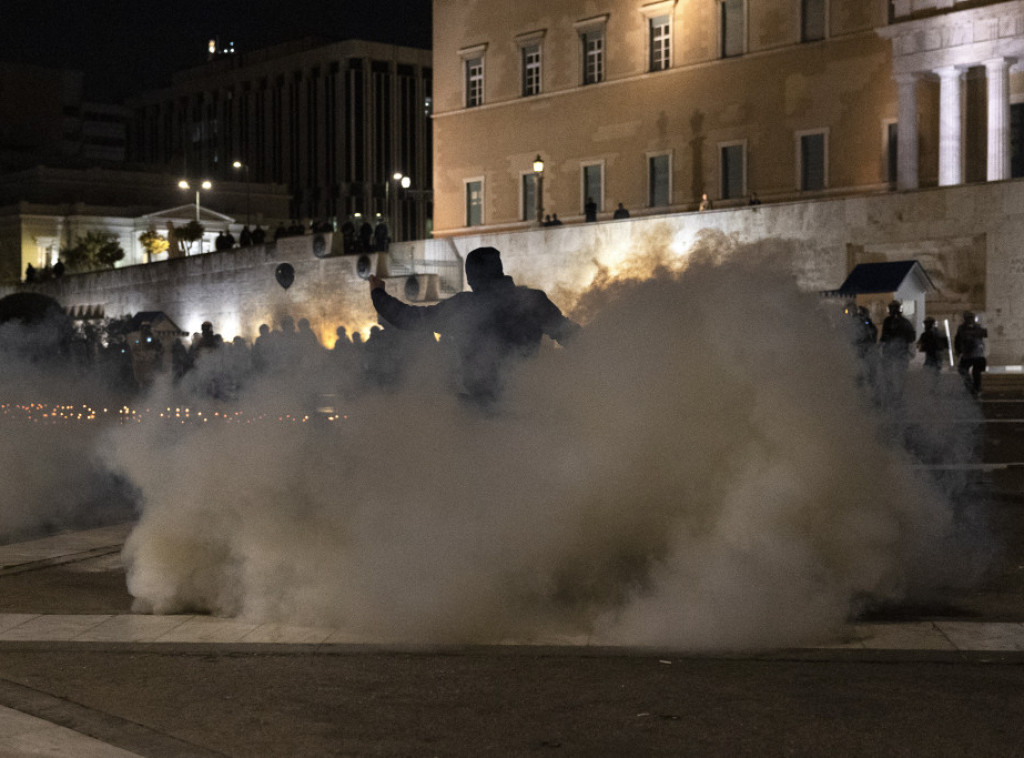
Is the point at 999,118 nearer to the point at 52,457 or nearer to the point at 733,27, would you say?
the point at 733,27

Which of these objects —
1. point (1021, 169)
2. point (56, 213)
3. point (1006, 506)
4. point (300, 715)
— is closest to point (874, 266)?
point (1021, 169)

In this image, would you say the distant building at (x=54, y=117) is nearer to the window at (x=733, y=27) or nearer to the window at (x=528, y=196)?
the window at (x=528, y=196)

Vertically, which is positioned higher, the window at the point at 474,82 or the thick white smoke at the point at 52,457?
the window at the point at 474,82

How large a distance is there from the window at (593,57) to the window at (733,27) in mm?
5238

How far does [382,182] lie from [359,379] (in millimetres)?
128843

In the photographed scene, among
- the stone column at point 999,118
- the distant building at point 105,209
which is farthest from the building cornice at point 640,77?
the distant building at point 105,209

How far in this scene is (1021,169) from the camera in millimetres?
41250

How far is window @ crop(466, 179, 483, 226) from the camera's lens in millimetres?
54375

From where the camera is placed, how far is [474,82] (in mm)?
54375

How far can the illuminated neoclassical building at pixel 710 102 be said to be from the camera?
39.4m

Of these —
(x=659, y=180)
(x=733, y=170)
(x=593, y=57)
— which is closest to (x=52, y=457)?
(x=733, y=170)

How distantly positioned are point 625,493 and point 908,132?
35.6 meters

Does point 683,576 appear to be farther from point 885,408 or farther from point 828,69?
point 828,69

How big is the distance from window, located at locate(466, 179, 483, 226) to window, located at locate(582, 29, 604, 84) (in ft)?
21.9
